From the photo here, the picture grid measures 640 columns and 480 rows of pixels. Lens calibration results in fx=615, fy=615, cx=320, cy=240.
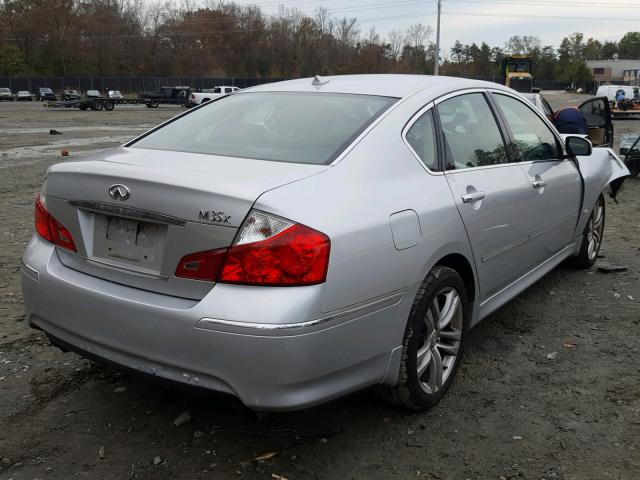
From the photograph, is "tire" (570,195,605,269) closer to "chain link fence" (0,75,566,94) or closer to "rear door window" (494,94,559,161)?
"rear door window" (494,94,559,161)

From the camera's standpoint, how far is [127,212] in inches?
99.3

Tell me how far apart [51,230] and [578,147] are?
3.75 meters

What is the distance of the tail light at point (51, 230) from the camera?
2811mm

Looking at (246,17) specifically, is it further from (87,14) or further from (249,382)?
(249,382)

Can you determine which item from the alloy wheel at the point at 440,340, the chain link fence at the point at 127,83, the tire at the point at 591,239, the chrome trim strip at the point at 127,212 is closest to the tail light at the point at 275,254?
the chrome trim strip at the point at 127,212

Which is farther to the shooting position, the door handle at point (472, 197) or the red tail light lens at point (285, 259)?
the door handle at point (472, 197)

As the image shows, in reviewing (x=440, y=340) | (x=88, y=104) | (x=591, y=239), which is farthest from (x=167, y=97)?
(x=440, y=340)

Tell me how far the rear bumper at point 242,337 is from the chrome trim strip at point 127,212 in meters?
0.30

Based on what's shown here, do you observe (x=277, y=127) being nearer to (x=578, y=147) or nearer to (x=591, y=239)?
(x=578, y=147)

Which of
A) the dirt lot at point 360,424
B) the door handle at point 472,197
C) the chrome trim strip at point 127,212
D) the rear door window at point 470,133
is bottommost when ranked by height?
the dirt lot at point 360,424

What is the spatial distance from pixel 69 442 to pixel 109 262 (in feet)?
2.97

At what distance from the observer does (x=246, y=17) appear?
108m

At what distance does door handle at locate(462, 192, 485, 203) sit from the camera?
3173mm

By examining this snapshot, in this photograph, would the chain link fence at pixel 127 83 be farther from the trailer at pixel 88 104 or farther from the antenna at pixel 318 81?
the antenna at pixel 318 81
